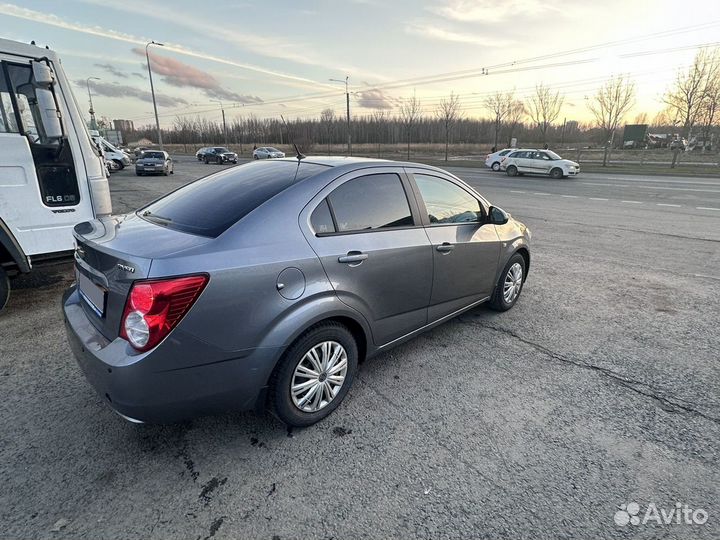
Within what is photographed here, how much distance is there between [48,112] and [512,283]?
5334 mm

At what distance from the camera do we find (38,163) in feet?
14.7

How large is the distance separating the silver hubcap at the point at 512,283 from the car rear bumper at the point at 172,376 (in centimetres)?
307

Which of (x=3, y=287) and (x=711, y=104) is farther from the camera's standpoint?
(x=711, y=104)

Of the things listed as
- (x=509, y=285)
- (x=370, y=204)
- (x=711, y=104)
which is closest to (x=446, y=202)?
(x=370, y=204)

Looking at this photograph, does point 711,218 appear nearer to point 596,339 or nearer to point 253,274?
point 596,339

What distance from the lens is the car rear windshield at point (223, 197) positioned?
2574 millimetres

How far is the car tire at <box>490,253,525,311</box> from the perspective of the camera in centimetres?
446

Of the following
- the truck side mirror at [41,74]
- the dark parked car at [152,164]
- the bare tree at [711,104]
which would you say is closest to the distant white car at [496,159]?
the bare tree at [711,104]

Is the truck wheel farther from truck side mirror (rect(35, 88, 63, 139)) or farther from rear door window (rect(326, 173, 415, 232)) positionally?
rear door window (rect(326, 173, 415, 232))

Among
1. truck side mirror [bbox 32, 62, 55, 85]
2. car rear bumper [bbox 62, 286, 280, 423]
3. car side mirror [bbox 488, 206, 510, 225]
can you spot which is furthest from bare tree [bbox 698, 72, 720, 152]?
car rear bumper [bbox 62, 286, 280, 423]

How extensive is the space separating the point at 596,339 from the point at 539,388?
1295 mm

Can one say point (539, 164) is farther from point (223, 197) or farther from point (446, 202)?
point (223, 197)

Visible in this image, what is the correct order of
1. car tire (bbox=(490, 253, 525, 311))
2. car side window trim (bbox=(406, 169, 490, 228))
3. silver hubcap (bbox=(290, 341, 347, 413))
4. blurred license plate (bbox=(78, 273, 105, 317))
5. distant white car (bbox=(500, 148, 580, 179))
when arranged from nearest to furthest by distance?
blurred license plate (bbox=(78, 273, 105, 317))
silver hubcap (bbox=(290, 341, 347, 413))
car side window trim (bbox=(406, 169, 490, 228))
car tire (bbox=(490, 253, 525, 311))
distant white car (bbox=(500, 148, 580, 179))

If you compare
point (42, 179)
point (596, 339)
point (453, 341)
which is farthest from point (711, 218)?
point (42, 179)
